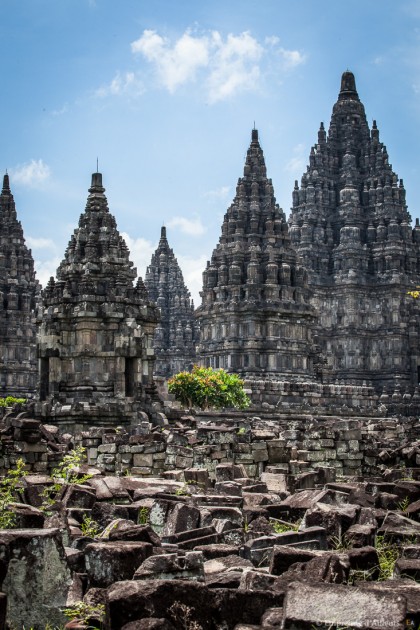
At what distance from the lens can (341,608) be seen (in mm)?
6027

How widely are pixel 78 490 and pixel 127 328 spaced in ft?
63.5

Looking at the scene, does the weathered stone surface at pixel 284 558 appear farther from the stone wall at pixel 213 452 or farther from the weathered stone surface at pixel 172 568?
the stone wall at pixel 213 452

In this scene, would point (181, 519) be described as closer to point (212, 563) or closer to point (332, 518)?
point (332, 518)

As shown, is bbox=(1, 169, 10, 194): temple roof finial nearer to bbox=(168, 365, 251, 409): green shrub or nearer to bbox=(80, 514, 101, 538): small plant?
bbox=(168, 365, 251, 409): green shrub

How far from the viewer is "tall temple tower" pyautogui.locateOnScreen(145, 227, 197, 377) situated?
70.6 meters

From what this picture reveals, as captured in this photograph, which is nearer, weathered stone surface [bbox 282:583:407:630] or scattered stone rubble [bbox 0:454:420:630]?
weathered stone surface [bbox 282:583:407:630]

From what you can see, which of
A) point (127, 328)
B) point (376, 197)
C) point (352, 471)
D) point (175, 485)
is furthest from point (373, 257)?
point (175, 485)

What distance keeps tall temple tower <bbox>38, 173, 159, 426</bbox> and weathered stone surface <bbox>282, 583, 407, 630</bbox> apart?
74.0ft

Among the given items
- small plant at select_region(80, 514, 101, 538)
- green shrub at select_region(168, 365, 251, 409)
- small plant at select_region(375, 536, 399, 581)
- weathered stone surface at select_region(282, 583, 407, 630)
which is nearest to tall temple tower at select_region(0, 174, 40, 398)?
green shrub at select_region(168, 365, 251, 409)

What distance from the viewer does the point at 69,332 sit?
99.4 ft

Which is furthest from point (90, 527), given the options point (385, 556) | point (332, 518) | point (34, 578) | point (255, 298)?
point (255, 298)

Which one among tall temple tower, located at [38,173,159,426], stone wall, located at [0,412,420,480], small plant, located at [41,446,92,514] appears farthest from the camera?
tall temple tower, located at [38,173,159,426]

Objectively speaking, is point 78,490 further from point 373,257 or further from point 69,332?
point 373,257

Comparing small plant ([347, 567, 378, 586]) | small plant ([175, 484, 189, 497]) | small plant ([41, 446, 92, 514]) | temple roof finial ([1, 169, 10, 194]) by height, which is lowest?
small plant ([347, 567, 378, 586])
